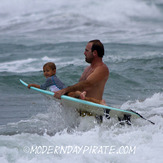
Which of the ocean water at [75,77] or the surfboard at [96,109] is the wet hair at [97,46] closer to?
the surfboard at [96,109]

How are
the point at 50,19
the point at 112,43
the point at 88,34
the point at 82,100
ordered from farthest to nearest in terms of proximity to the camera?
the point at 50,19, the point at 88,34, the point at 112,43, the point at 82,100

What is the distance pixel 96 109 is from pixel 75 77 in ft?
22.5

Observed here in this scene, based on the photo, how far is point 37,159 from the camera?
474 cm

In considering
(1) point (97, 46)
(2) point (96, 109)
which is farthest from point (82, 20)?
(2) point (96, 109)

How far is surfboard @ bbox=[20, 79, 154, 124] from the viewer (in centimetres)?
556

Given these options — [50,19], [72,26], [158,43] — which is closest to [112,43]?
[158,43]

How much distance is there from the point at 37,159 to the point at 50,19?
26478mm

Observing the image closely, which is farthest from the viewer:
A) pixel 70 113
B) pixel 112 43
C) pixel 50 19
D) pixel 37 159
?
pixel 50 19

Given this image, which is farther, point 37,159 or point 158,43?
point 158,43

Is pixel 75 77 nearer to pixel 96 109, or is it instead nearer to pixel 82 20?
pixel 96 109

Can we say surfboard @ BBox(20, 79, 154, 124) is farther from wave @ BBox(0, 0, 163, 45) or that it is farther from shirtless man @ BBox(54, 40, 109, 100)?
wave @ BBox(0, 0, 163, 45)

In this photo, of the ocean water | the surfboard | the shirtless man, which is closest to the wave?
the ocean water

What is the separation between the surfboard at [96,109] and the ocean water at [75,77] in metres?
0.15

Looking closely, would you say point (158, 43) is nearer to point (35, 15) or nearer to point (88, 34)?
point (88, 34)
